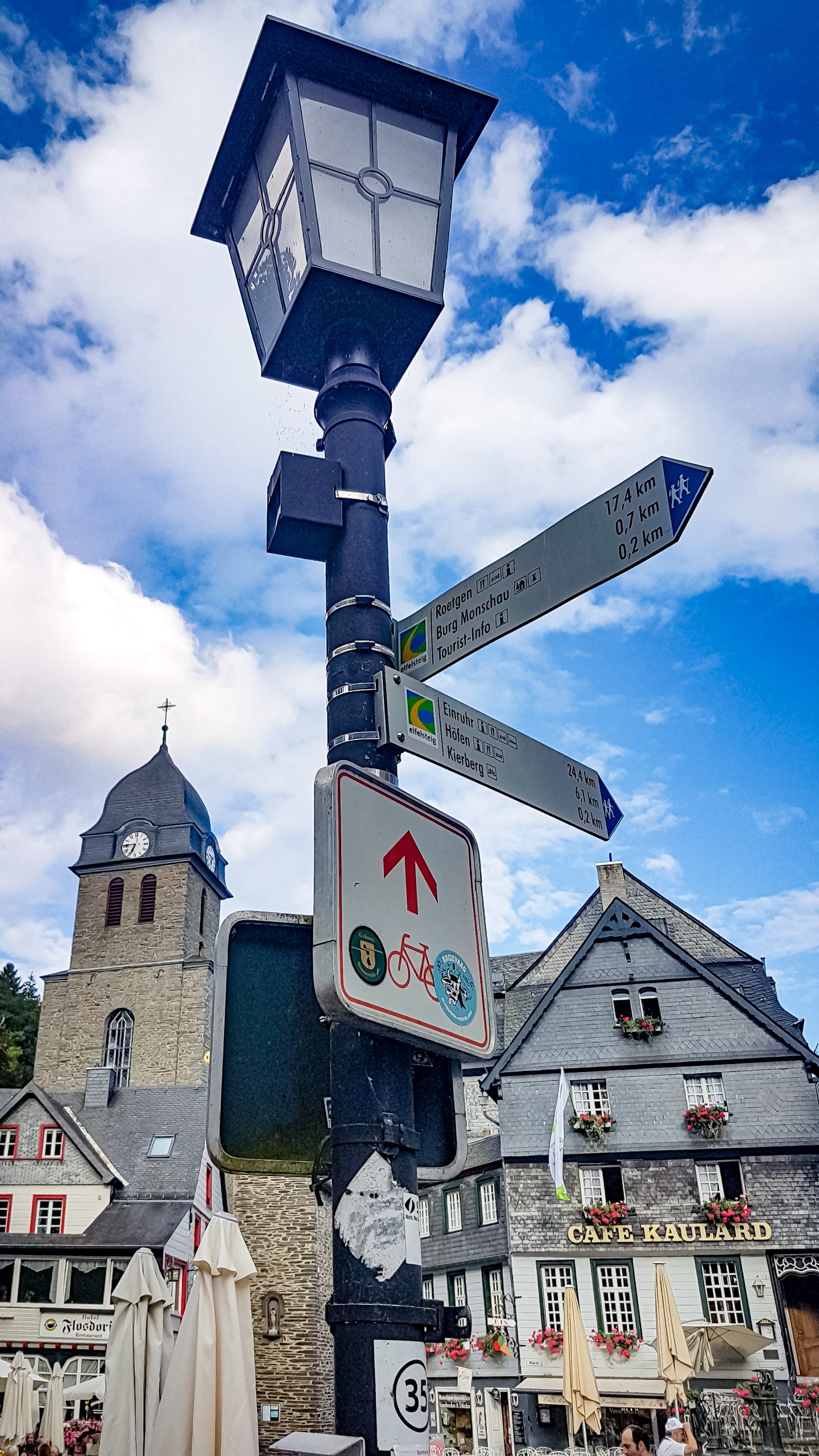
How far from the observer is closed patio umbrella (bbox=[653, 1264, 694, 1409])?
16672 mm

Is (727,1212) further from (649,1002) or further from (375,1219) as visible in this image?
(375,1219)

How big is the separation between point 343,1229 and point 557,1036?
23218mm

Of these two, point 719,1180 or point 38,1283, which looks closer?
point 719,1180

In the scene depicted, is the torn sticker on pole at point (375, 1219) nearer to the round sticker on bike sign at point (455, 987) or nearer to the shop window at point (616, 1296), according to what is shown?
the round sticker on bike sign at point (455, 987)

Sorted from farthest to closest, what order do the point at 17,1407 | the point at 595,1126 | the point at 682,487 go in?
1. the point at 595,1126
2. the point at 17,1407
3. the point at 682,487

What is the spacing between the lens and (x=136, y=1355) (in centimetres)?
1154

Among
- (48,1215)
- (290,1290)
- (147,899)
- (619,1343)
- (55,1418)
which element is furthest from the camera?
(147,899)

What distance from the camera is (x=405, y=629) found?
3.58m

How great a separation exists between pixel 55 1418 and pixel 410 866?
792 inches

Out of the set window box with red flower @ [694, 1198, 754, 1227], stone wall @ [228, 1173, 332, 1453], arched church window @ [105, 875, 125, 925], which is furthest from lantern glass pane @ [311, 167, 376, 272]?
arched church window @ [105, 875, 125, 925]

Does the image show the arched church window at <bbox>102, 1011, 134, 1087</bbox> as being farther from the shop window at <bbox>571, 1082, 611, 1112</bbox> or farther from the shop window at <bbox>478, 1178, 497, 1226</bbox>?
the shop window at <bbox>571, 1082, 611, 1112</bbox>

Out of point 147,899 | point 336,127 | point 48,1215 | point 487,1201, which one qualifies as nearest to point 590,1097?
point 487,1201

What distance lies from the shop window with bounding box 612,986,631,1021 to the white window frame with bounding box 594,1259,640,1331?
504cm

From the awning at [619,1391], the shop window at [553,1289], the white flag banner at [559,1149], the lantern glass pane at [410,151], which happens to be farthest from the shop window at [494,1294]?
the lantern glass pane at [410,151]
